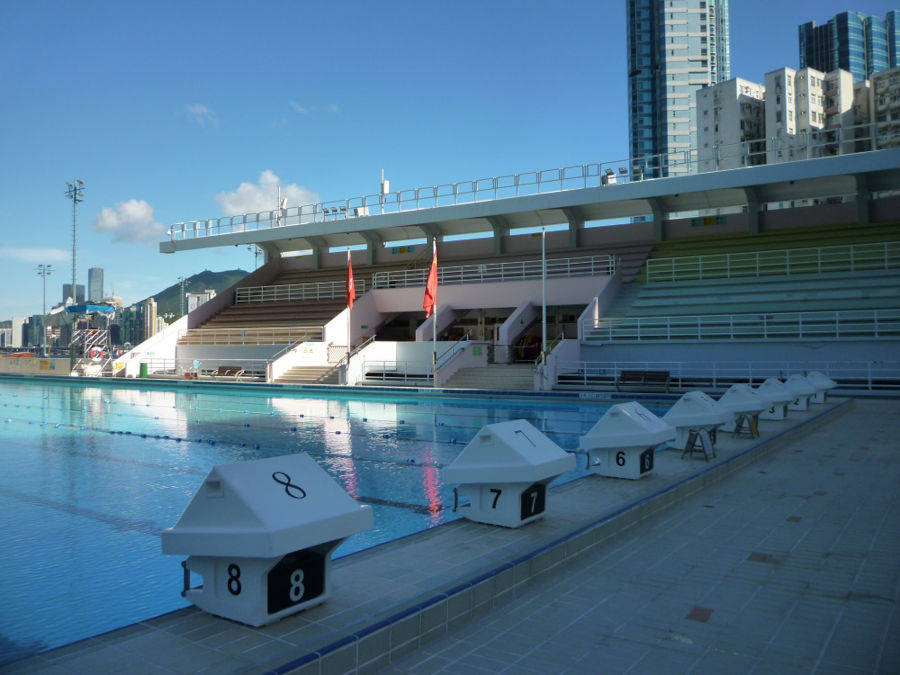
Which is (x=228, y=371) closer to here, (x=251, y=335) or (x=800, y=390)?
(x=251, y=335)

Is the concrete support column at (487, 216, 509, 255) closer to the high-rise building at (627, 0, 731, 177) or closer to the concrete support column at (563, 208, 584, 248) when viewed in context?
the concrete support column at (563, 208, 584, 248)

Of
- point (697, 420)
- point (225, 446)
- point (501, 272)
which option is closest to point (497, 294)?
point (501, 272)

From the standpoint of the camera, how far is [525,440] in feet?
15.4

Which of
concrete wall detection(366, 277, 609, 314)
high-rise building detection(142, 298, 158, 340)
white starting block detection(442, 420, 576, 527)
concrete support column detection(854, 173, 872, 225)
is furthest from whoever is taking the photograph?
high-rise building detection(142, 298, 158, 340)

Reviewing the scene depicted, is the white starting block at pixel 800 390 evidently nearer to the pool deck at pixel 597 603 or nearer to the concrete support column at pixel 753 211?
the pool deck at pixel 597 603

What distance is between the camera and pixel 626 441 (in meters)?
6.09

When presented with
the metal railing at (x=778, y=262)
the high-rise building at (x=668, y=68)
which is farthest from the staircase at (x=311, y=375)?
the high-rise building at (x=668, y=68)

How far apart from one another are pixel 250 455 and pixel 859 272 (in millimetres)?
18929

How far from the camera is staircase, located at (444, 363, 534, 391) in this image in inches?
798

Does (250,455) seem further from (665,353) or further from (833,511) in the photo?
(665,353)

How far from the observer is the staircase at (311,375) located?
941 inches

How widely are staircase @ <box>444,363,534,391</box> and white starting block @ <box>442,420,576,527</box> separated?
1508 centimetres

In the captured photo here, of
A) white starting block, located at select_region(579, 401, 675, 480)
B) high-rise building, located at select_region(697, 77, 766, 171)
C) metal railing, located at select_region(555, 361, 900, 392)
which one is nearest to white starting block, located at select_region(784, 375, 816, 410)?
metal railing, located at select_region(555, 361, 900, 392)

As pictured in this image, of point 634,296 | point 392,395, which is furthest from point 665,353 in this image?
point 392,395
